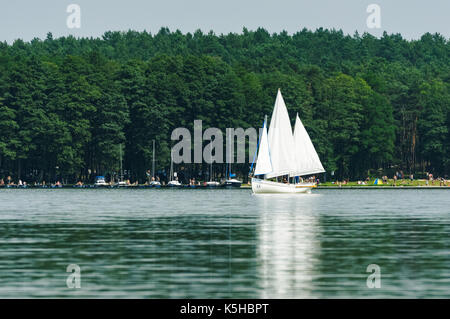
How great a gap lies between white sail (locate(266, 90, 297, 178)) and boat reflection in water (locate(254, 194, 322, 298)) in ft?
222

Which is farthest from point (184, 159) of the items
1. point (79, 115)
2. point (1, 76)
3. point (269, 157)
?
point (269, 157)

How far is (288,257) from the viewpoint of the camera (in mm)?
41500

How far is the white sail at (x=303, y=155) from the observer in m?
143

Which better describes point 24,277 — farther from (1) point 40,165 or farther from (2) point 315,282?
(1) point 40,165

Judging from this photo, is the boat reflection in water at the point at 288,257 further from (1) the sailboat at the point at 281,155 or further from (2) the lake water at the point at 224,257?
(1) the sailboat at the point at 281,155

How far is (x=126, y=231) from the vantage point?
57125mm

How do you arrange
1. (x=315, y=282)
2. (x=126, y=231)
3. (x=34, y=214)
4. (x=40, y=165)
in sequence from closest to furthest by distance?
(x=315, y=282), (x=126, y=231), (x=34, y=214), (x=40, y=165)

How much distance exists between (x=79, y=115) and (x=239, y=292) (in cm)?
16146

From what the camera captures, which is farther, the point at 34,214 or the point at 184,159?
the point at 184,159

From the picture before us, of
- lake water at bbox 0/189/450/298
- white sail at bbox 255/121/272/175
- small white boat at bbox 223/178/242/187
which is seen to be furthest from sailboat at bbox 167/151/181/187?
lake water at bbox 0/189/450/298

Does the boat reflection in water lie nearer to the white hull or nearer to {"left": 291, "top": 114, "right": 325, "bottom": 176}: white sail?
the white hull

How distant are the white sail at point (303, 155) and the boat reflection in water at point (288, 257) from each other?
7425 cm

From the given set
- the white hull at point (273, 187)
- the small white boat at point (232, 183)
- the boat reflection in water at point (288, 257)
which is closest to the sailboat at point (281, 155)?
the white hull at point (273, 187)
